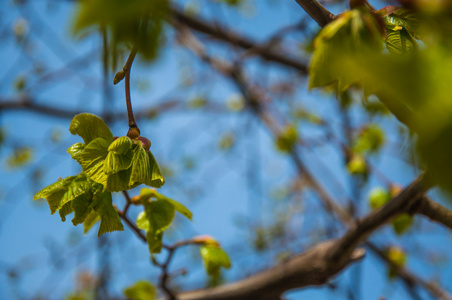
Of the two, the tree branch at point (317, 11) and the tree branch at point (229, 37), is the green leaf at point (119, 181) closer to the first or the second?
the tree branch at point (317, 11)

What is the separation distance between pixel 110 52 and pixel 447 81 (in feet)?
1.01

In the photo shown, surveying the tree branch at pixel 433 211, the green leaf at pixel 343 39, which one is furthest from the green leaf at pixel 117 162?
the tree branch at pixel 433 211

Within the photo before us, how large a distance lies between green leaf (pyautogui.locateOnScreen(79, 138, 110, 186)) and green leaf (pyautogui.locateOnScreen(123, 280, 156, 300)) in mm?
671

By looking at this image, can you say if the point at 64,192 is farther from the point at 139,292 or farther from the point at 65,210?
the point at 139,292

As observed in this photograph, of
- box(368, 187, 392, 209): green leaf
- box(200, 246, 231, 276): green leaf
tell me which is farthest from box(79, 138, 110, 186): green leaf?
box(368, 187, 392, 209): green leaf

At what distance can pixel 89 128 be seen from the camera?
681 millimetres

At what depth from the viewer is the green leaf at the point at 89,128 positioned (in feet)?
2.21

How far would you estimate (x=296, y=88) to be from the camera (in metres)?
3.90

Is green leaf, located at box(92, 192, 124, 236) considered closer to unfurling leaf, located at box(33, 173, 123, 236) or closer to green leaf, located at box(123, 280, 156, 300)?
unfurling leaf, located at box(33, 173, 123, 236)

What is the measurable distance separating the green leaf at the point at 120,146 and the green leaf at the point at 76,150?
0.24ft

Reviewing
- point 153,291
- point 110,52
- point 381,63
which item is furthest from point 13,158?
point 381,63

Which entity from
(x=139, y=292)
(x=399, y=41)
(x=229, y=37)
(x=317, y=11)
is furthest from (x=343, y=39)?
(x=229, y=37)

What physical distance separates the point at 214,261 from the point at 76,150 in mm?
446

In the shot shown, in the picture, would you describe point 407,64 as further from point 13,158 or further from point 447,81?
point 13,158
